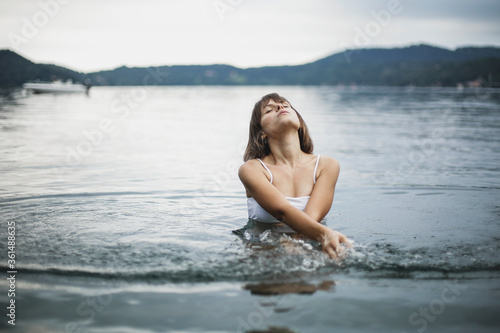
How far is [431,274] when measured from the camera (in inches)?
159

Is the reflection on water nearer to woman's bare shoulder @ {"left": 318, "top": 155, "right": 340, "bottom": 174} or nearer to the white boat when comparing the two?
woman's bare shoulder @ {"left": 318, "top": 155, "right": 340, "bottom": 174}

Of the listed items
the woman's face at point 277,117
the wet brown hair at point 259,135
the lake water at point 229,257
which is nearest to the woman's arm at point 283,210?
the lake water at point 229,257

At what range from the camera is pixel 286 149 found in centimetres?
555

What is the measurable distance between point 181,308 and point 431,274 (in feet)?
7.18

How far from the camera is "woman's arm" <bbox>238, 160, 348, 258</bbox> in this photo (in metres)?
4.38

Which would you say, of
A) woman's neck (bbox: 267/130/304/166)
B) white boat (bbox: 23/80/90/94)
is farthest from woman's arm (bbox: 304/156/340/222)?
white boat (bbox: 23/80/90/94)

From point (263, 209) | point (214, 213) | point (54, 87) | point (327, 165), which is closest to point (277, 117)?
point (327, 165)

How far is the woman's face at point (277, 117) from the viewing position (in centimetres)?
516

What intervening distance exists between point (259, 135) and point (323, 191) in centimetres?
102

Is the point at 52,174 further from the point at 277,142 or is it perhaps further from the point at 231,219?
the point at 277,142

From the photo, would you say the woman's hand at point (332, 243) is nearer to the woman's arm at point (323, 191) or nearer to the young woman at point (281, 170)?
the young woman at point (281, 170)

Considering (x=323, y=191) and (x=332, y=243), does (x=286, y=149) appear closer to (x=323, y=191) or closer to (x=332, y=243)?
(x=323, y=191)

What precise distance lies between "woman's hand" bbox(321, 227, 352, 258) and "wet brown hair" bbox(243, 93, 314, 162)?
1623 millimetres

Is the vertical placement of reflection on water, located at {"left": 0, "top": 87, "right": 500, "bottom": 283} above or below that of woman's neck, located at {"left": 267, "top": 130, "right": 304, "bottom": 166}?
below
